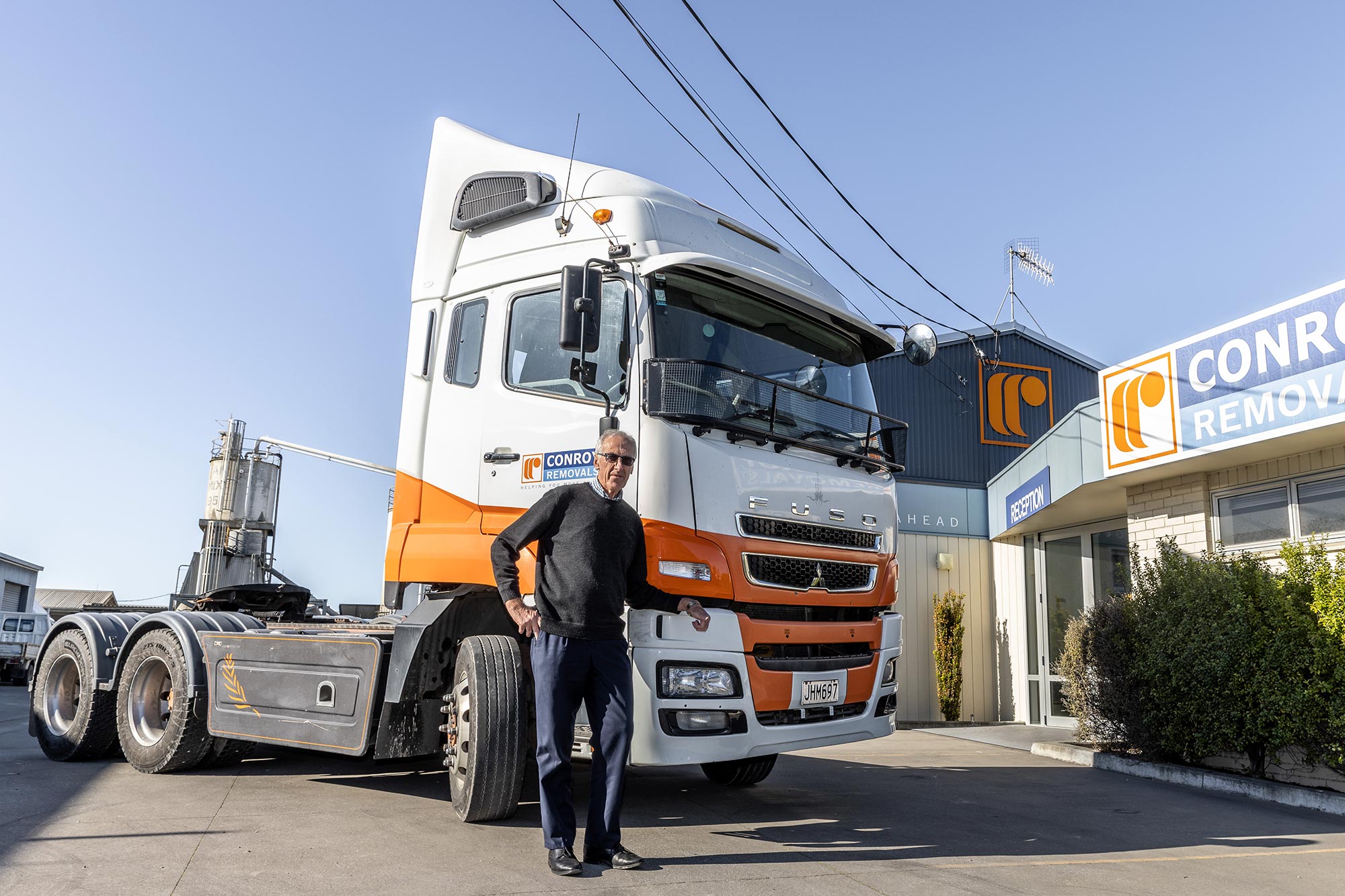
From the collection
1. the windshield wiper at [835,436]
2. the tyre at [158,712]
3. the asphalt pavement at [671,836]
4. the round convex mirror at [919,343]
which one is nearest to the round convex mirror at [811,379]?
the windshield wiper at [835,436]

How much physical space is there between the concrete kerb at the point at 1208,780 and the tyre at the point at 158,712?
25.7 feet

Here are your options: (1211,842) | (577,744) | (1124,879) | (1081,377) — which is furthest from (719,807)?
(1081,377)

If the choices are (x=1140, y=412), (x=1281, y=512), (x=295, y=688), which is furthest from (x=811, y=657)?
(x=1140, y=412)

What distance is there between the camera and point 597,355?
5.48m

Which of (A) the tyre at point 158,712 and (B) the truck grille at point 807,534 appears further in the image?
(A) the tyre at point 158,712

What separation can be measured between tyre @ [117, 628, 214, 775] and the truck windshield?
4.36 meters

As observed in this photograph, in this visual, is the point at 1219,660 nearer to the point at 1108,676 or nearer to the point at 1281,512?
the point at 1108,676

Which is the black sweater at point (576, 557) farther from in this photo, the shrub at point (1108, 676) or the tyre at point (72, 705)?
the shrub at point (1108, 676)

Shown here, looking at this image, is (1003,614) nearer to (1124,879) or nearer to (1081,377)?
(1081,377)

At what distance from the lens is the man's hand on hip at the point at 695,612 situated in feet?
16.3

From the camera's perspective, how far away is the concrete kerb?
7363mm

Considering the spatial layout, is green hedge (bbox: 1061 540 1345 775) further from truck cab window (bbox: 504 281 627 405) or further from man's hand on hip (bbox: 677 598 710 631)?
truck cab window (bbox: 504 281 627 405)

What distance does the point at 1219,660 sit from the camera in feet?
26.4

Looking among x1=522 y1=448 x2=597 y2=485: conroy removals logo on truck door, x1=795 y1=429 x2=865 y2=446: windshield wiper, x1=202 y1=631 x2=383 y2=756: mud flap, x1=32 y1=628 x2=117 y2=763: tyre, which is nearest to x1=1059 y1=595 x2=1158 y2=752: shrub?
x1=795 y1=429 x2=865 y2=446: windshield wiper
